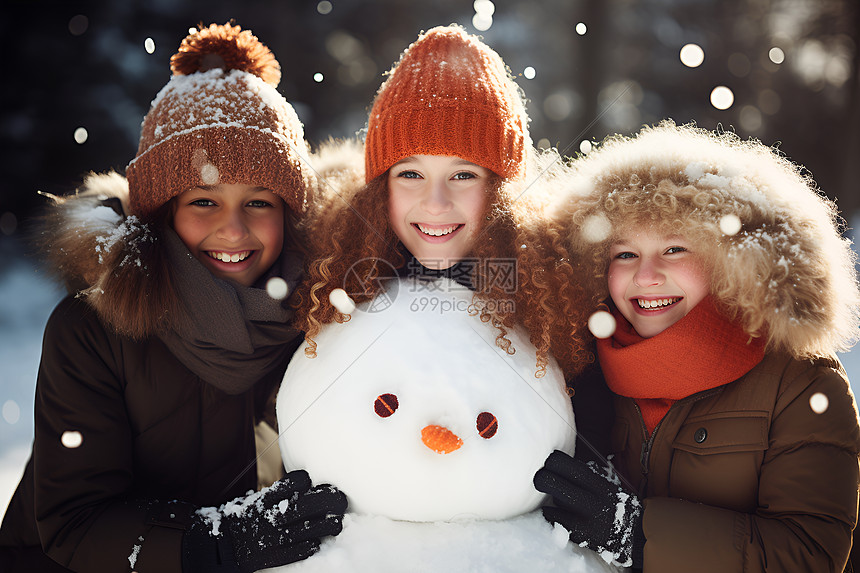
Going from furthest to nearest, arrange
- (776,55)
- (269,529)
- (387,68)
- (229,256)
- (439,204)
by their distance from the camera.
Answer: (776,55), (387,68), (229,256), (439,204), (269,529)

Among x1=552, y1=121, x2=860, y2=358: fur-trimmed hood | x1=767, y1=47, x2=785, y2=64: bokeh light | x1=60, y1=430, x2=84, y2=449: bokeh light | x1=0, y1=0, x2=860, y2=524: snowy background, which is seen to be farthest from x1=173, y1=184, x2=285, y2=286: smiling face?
x1=767, y1=47, x2=785, y2=64: bokeh light

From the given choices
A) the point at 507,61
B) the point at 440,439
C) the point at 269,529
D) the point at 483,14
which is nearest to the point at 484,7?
the point at 483,14

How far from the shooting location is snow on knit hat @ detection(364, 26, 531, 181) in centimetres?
181

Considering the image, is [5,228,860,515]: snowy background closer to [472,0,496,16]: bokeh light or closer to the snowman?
the snowman

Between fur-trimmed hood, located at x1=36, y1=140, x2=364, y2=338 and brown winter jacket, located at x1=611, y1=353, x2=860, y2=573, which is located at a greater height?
fur-trimmed hood, located at x1=36, y1=140, x2=364, y2=338

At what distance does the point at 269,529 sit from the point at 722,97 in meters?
5.73

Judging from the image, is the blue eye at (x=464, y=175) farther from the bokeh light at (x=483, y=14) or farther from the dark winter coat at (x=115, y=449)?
the bokeh light at (x=483, y=14)

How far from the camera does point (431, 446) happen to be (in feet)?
4.82

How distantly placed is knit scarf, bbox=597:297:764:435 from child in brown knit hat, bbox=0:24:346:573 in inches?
36.2

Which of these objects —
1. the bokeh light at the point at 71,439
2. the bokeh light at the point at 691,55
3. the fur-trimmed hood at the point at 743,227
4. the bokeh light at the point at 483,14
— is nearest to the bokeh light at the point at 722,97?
the bokeh light at the point at 691,55

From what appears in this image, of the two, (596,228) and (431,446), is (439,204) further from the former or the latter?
(431,446)

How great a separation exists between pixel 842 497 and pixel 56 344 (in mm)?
2215

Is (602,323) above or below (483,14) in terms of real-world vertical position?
below

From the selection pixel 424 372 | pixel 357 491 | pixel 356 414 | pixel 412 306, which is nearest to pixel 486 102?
pixel 412 306
